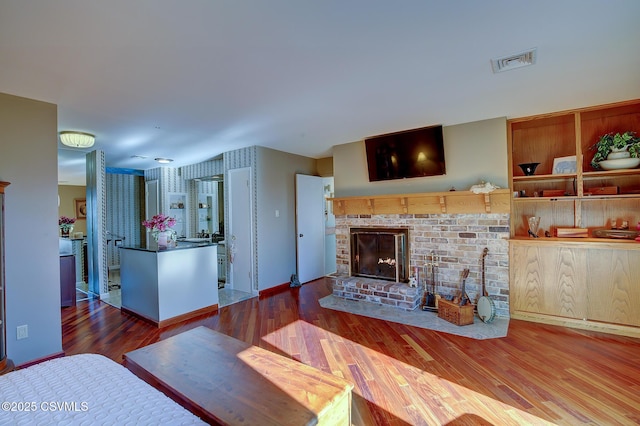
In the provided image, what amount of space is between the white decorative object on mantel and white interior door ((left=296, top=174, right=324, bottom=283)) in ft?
9.15

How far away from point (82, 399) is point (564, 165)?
→ 4.55 metres

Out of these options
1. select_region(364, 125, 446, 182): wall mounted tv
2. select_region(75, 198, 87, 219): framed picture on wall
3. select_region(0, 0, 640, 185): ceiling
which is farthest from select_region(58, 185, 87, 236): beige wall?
select_region(364, 125, 446, 182): wall mounted tv


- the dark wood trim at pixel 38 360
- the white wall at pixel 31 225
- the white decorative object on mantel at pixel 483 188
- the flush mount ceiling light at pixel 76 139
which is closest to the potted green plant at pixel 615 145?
the white decorative object on mantel at pixel 483 188

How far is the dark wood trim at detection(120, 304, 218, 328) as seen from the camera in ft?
11.2

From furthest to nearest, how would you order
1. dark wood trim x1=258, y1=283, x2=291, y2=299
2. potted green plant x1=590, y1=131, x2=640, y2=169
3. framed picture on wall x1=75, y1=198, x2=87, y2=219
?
framed picture on wall x1=75, y1=198, x2=87, y2=219, dark wood trim x1=258, y1=283, x2=291, y2=299, potted green plant x1=590, y1=131, x2=640, y2=169

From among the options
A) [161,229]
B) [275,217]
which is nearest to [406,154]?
[275,217]

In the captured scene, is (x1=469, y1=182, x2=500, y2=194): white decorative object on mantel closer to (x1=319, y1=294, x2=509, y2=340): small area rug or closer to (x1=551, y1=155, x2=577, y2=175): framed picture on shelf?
(x1=551, y1=155, x2=577, y2=175): framed picture on shelf

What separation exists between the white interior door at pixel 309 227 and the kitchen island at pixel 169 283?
1677 millimetres

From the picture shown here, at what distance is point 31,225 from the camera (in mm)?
2613

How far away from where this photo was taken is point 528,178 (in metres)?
3.51

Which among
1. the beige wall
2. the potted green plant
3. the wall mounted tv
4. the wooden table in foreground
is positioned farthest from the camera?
the beige wall

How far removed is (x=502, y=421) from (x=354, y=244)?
296 centimetres

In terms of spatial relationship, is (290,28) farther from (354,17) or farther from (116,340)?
(116,340)

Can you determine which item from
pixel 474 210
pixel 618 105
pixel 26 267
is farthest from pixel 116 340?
pixel 618 105
